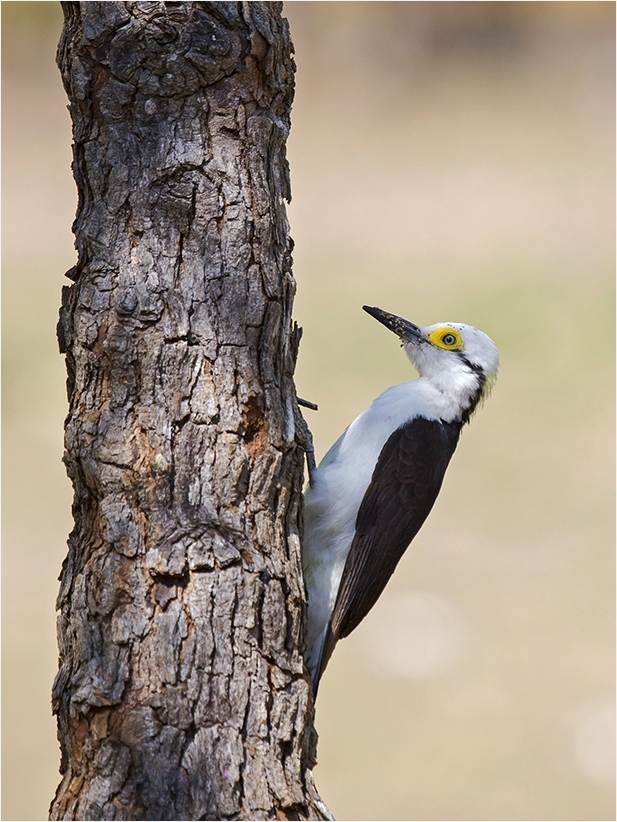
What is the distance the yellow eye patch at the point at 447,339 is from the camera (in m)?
4.73

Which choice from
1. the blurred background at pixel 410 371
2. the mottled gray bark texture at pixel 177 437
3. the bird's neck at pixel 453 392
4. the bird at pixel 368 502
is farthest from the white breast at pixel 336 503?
the blurred background at pixel 410 371

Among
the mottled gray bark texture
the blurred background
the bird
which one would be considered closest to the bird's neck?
the bird

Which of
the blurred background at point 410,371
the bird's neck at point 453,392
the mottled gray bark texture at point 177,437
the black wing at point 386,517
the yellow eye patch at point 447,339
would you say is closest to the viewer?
the mottled gray bark texture at point 177,437

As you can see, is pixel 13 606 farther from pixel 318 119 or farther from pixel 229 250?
pixel 318 119

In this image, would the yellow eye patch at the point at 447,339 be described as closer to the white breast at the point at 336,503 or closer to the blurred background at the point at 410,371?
the white breast at the point at 336,503

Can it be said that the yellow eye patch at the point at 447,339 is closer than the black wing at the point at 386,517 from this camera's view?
No

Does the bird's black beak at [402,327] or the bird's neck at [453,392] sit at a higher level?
the bird's black beak at [402,327]

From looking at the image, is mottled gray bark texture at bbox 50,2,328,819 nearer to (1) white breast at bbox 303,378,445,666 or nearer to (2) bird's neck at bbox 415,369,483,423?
(1) white breast at bbox 303,378,445,666

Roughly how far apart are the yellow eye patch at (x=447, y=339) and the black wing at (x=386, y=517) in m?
0.55

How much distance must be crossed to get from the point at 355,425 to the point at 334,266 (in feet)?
36.1

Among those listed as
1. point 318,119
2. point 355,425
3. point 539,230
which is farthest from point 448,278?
point 355,425

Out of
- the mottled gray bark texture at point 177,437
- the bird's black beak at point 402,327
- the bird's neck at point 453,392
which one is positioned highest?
the bird's black beak at point 402,327

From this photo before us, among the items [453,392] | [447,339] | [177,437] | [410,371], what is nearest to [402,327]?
[447,339]

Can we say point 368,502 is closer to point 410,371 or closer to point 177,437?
point 177,437
